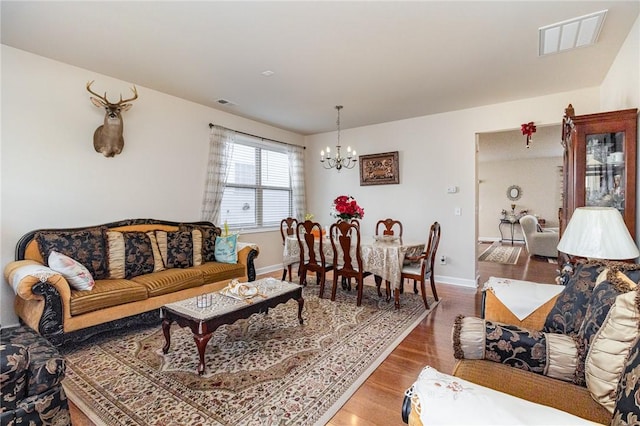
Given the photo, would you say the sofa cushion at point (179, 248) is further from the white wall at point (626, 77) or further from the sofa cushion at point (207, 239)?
the white wall at point (626, 77)

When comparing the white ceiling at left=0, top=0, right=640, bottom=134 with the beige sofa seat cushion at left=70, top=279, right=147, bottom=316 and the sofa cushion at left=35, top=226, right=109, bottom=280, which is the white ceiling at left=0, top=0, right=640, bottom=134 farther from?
the beige sofa seat cushion at left=70, top=279, right=147, bottom=316

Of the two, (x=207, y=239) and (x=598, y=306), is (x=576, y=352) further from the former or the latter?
(x=207, y=239)

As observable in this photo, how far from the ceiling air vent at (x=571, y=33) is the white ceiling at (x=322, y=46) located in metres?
0.07

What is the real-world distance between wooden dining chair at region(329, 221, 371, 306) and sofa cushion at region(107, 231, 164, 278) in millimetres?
2045

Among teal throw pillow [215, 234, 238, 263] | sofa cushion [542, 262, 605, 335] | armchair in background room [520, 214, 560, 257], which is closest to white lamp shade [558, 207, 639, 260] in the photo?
sofa cushion [542, 262, 605, 335]

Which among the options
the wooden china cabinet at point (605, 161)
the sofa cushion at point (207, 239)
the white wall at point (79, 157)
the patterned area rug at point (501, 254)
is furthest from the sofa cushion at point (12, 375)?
the patterned area rug at point (501, 254)

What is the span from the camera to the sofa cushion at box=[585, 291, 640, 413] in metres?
1.06

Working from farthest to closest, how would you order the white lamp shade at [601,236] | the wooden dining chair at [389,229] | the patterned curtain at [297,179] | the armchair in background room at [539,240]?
1. the armchair in background room at [539,240]
2. the patterned curtain at [297,179]
3. the wooden dining chair at [389,229]
4. the white lamp shade at [601,236]

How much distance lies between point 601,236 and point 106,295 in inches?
142

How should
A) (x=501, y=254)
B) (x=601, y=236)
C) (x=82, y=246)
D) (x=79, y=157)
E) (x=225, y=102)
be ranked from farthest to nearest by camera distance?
1. (x=501, y=254)
2. (x=225, y=102)
3. (x=79, y=157)
4. (x=82, y=246)
5. (x=601, y=236)

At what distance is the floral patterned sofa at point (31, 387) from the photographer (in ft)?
4.25

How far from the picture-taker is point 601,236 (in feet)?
5.50

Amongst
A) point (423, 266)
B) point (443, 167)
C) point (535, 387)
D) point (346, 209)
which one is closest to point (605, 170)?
point (423, 266)

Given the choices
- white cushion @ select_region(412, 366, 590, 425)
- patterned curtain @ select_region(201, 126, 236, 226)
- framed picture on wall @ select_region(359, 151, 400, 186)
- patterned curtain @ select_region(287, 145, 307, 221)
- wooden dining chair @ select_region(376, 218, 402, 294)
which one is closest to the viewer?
white cushion @ select_region(412, 366, 590, 425)
